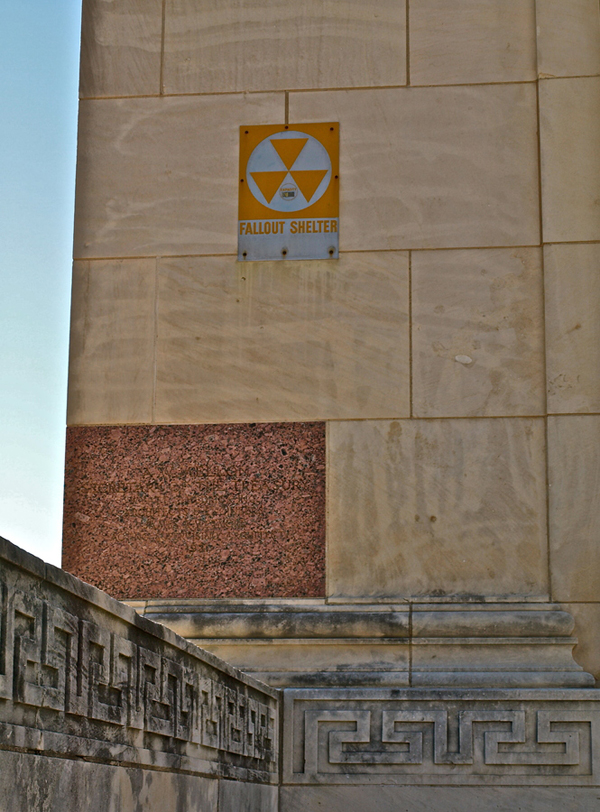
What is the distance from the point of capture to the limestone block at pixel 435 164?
7.02 metres

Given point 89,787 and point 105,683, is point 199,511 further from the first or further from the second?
point 89,787

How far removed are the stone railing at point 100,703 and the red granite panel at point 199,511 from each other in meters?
1.72

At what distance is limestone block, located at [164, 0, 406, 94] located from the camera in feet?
23.9

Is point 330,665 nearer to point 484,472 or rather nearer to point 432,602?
point 432,602

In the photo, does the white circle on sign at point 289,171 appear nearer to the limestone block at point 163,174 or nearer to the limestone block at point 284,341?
the limestone block at point 163,174

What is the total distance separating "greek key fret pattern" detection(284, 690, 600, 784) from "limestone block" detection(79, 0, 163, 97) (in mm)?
3968

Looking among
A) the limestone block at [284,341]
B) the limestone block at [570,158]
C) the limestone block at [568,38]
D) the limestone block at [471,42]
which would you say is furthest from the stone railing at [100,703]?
the limestone block at [568,38]

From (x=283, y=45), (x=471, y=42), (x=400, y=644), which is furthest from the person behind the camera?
(x=283, y=45)

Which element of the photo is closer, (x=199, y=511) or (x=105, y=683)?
(x=105, y=683)

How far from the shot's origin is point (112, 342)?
7.11 metres

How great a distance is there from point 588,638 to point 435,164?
116 inches

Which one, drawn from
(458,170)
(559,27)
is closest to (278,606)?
(458,170)

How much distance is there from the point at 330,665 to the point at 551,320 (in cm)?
238

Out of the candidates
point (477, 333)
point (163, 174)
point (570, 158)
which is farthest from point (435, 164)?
point (163, 174)
